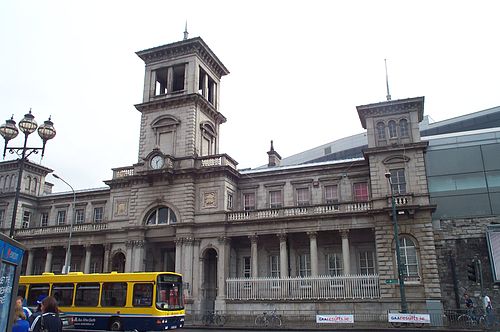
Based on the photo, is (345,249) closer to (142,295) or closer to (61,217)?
(142,295)

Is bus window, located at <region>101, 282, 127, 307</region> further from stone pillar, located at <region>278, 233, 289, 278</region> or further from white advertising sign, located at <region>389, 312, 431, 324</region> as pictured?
white advertising sign, located at <region>389, 312, 431, 324</region>

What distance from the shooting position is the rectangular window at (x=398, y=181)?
3269 cm

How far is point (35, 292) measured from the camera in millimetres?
24672

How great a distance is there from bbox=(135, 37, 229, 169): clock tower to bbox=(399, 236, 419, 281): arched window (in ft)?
59.8

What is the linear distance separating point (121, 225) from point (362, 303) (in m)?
→ 21.6

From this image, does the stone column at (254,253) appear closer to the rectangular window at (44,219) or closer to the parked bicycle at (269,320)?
the parked bicycle at (269,320)

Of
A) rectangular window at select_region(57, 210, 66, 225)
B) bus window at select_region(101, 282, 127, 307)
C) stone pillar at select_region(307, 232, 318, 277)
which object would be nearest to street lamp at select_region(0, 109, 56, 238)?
bus window at select_region(101, 282, 127, 307)

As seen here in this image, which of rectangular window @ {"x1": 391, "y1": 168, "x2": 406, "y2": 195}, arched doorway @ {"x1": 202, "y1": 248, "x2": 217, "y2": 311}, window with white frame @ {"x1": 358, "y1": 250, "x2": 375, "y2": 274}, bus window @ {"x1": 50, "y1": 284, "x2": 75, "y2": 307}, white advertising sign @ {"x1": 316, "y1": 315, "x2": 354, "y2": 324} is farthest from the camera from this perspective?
arched doorway @ {"x1": 202, "y1": 248, "x2": 217, "y2": 311}

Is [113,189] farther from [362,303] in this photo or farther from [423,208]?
[423,208]

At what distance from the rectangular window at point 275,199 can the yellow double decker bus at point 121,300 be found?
16.7 metres

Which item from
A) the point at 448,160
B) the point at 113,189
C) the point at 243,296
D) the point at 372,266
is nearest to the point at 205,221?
the point at 243,296

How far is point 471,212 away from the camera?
33469 millimetres

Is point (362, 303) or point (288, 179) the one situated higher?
point (288, 179)

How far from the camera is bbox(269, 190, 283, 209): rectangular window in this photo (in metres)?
39.4
